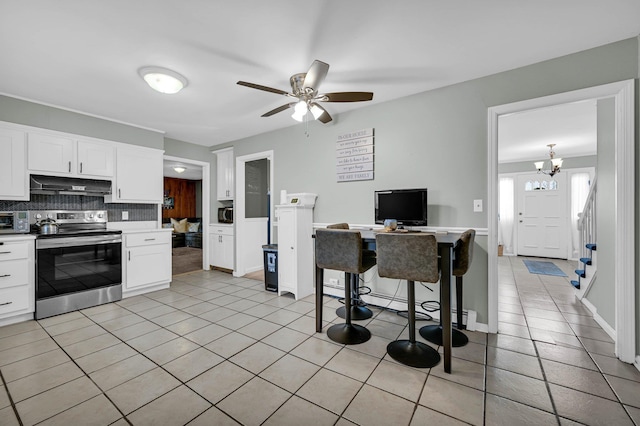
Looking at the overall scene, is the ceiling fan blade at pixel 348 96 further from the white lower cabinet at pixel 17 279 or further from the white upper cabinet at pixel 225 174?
the white lower cabinet at pixel 17 279

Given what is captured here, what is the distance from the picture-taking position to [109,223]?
156 inches

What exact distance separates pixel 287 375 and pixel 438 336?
1.44 m

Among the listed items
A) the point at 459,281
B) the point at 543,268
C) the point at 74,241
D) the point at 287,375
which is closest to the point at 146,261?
the point at 74,241

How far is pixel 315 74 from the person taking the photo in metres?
2.07

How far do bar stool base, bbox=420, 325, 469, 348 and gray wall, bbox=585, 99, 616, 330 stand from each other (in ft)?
4.57

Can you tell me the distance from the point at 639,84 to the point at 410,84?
1.74m

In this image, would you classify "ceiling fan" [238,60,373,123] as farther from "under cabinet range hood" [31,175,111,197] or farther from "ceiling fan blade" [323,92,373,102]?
"under cabinet range hood" [31,175,111,197]

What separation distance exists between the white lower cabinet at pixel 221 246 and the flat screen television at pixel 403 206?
3011 mm

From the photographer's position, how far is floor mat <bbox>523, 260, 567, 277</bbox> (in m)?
4.96

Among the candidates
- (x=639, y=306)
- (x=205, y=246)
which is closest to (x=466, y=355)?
(x=639, y=306)

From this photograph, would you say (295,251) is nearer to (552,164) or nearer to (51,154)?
(51,154)

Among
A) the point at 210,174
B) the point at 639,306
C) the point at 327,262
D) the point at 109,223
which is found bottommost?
the point at 639,306

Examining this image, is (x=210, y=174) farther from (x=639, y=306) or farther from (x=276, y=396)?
(x=639, y=306)

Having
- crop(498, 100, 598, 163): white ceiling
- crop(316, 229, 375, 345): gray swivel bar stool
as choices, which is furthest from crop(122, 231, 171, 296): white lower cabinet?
crop(498, 100, 598, 163): white ceiling
